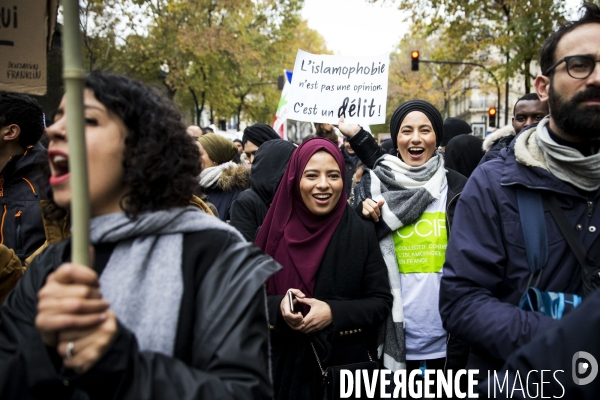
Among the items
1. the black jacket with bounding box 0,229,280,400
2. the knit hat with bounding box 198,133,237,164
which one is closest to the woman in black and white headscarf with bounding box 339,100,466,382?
the black jacket with bounding box 0,229,280,400

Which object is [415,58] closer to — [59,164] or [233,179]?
[233,179]

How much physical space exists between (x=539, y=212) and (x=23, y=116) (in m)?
2.99

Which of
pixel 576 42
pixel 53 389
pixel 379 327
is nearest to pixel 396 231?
pixel 379 327

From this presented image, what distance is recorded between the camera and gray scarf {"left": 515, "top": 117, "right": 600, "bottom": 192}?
83.3 inches

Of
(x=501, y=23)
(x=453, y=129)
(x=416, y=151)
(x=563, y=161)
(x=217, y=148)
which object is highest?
(x=501, y=23)

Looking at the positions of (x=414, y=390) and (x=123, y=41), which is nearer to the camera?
(x=414, y=390)

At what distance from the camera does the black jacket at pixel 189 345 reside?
4.78 ft

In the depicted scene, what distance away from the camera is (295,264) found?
3152 millimetres

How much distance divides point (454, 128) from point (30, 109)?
5042 mm

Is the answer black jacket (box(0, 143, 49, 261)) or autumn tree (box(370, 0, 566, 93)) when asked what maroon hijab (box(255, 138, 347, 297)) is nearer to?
black jacket (box(0, 143, 49, 261))

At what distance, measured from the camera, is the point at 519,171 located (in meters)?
2.23

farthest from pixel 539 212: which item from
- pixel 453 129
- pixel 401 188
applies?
pixel 453 129

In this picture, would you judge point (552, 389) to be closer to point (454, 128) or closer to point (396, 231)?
point (396, 231)

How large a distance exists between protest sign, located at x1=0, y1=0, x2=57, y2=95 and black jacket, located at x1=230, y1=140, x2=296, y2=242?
1837 mm
